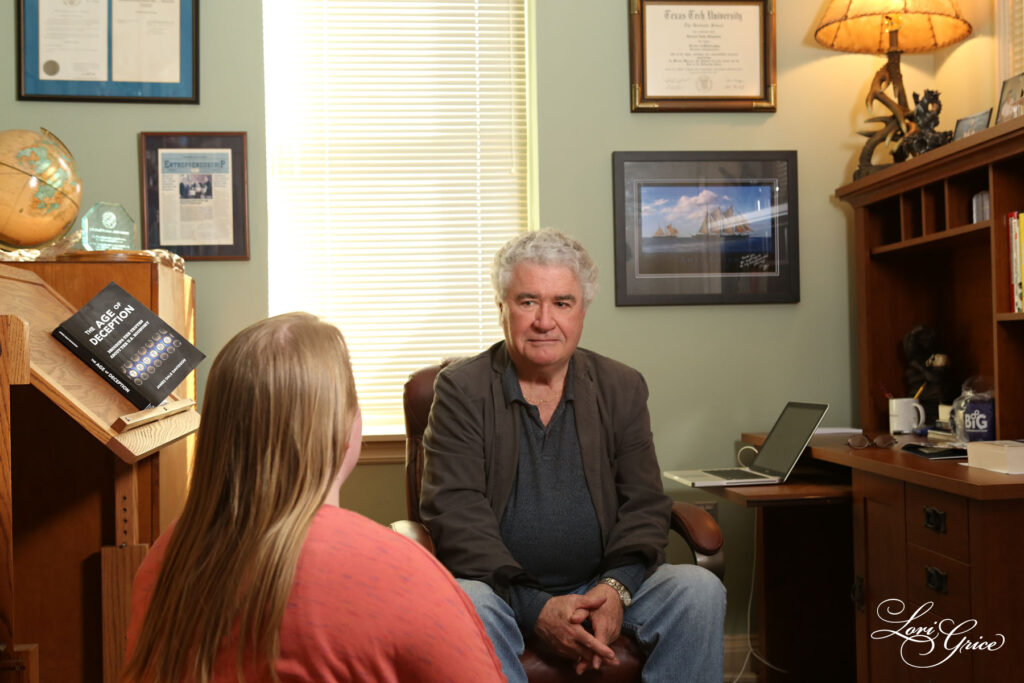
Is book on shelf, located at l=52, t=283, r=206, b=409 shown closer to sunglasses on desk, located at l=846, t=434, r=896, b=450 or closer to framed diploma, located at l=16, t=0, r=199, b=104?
framed diploma, located at l=16, t=0, r=199, b=104

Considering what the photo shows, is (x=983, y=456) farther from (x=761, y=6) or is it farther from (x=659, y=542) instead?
(x=761, y=6)

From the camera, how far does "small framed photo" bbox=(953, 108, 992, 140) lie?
229 centimetres

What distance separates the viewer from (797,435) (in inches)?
99.1

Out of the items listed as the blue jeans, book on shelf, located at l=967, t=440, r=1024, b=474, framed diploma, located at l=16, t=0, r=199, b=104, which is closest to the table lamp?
book on shelf, located at l=967, t=440, r=1024, b=474

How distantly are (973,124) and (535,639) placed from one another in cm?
176

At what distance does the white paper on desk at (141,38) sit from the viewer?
2.78 metres

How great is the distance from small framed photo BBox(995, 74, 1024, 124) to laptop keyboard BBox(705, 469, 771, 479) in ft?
3.63

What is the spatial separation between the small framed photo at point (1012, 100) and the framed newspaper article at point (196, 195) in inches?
85.8

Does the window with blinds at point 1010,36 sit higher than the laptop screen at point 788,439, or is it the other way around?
the window with blinds at point 1010,36

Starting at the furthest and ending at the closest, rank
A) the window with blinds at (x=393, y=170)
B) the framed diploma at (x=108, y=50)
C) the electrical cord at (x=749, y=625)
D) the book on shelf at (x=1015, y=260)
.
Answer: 1. the window with blinds at (x=393, y=170)
2. the electrical cord at (x=749, y=625)
3. the framed diploma at (x=108, y=50)
4. the book on shelf at (x=1015, y=260)

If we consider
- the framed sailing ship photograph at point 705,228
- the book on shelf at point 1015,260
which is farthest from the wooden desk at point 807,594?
the book on shelf at point 1015,260

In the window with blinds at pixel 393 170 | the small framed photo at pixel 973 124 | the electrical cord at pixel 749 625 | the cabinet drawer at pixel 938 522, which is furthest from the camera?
the window with blinds at pixel 393 170

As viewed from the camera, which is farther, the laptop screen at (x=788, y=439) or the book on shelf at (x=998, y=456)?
the laptop screen at (x=788, y=439)

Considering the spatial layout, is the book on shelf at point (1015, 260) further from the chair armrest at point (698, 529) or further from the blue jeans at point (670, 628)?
the blue jeans at point (670, 628)
